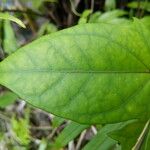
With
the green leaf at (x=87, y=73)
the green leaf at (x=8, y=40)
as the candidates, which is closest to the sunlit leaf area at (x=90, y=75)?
the green leaf at (x=87, y=73)

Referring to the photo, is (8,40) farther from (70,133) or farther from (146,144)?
(146,144)

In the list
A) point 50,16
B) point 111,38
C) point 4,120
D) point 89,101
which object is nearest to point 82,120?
point 89,101

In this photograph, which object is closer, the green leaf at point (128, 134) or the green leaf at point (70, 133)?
the green leaf at point (128, 134)

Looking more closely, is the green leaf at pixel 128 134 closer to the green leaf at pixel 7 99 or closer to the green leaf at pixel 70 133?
the green leaf at pixel 70 133

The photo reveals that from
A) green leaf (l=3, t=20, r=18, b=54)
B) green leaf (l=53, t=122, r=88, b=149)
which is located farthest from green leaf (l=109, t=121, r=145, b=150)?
green leaf (l=3, t=20, r=18, b=54)

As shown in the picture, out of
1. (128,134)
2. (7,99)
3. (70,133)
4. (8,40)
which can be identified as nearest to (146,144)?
(128,134)
